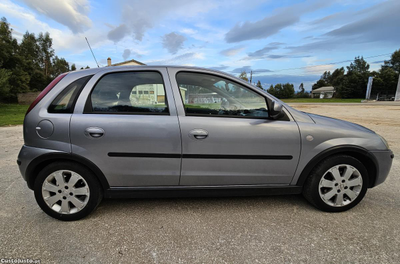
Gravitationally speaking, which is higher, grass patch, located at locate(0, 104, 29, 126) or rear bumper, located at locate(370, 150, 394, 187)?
rear bumper, located at locate(370, 150, 394, 187)

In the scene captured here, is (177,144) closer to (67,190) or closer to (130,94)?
(130,94)

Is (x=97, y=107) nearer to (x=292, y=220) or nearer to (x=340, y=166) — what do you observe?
(x=292, y=220)

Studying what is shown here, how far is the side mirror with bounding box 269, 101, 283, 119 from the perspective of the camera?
2211mm

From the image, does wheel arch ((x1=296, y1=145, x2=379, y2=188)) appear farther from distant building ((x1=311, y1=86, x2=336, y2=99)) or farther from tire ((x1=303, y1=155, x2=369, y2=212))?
distant building ((x1=311, y1=86, x2=336, y2=99))

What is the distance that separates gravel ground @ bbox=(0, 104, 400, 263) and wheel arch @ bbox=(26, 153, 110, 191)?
445 millimetres

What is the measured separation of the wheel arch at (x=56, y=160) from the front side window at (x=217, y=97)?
3.72 feet

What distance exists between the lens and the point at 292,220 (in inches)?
90.0

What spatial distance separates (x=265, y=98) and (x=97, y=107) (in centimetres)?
182

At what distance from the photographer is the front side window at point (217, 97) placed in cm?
229

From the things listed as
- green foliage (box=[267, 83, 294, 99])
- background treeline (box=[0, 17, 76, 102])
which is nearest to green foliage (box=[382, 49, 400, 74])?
green foliage (box=[267, 83, 294, 99])

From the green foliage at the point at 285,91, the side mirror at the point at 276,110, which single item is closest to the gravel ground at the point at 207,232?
the side mirror at the point at 276,110

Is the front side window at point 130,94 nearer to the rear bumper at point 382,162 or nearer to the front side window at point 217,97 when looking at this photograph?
the front side window at point 217,97

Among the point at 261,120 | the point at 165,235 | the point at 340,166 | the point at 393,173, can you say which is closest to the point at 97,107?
the point at 165,235

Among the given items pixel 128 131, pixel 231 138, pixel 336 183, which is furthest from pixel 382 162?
pixel 128 131
